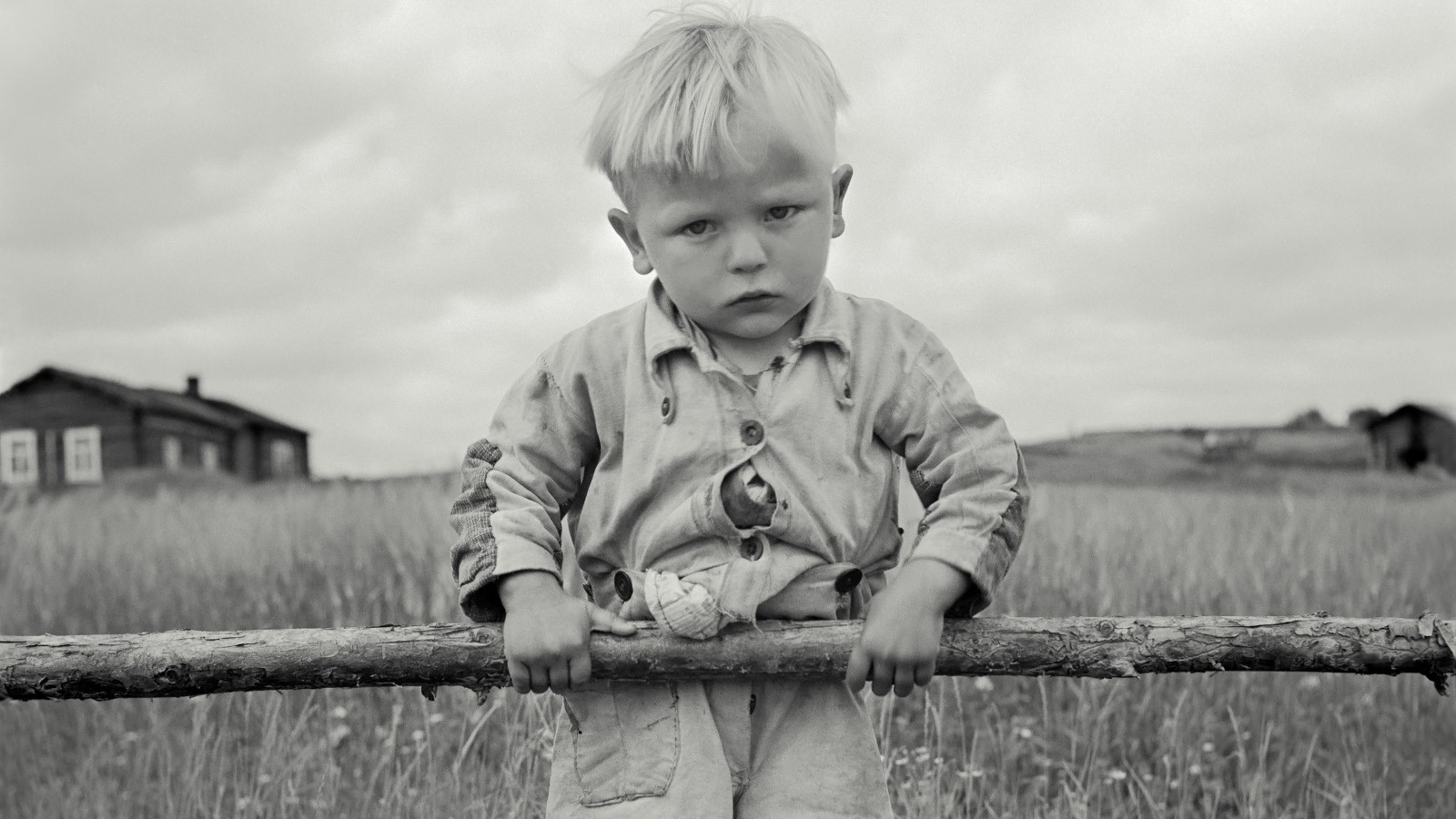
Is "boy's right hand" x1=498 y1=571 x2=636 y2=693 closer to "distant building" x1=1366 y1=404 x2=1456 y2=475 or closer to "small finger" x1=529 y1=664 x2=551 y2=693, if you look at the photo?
"small finger" x1=529 y1=664 x2=551 y2=693

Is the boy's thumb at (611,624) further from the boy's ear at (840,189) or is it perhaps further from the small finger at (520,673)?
the boy's ear at (840,189)

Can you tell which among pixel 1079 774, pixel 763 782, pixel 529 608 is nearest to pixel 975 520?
pixel 763 782

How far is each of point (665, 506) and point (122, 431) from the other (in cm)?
3076

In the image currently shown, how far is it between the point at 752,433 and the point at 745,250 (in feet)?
1.23

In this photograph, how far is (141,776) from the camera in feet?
15.8

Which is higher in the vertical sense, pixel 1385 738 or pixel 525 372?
pixel 525 372

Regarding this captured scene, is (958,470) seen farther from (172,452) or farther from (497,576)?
(172,452)

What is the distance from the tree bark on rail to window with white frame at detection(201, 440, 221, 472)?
1219 inches

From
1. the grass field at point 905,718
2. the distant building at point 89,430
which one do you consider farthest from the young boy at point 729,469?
the distant building at point 89,430

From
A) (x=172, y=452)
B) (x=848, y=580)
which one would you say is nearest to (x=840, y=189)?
(x=848, y=580)

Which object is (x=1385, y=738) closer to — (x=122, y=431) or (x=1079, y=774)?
(x=1079, y=774)

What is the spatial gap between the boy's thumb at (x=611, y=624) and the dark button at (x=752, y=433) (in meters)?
0.43

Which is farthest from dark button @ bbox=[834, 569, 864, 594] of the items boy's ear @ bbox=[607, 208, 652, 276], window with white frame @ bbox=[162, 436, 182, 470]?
window with white frame @ bbox=[162, 436, 182, 470]

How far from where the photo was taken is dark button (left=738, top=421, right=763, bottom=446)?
8.23 ft
